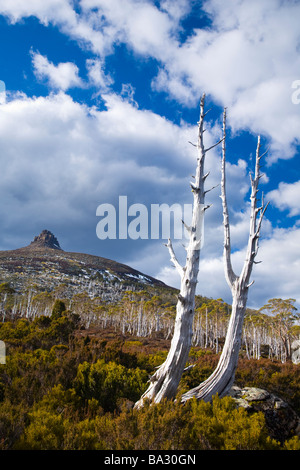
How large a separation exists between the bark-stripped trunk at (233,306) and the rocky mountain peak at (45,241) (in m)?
192

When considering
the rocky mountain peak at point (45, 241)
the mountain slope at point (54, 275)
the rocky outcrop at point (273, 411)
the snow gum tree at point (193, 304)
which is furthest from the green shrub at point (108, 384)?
the rocky mountain peak at point (45, 241)

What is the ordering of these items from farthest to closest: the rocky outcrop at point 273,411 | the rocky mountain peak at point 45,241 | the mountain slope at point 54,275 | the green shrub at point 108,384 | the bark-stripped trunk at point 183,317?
the rocky mountain peak at point 45,241 < the mountain slope at point 54,275 < the green shrub at point 108,384 < the rocky outcrop at point 273,411 < the bark-stripped trunk at point 183,317

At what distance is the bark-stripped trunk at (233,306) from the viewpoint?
556 cm

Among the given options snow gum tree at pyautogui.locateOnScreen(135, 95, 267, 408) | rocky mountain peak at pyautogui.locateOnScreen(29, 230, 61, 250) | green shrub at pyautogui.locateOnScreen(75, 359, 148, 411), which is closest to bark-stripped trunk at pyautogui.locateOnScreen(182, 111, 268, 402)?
snow gum tree at pyautogui.locateOnScreen(135, 95, 267, 408)

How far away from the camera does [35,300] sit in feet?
179

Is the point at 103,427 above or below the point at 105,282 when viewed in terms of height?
below

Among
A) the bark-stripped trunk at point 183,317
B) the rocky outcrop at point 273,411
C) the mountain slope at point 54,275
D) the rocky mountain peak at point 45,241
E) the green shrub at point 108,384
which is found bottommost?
the rocky outcrop at point 273,411

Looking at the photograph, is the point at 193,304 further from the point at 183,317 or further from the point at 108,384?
the point at 108,384

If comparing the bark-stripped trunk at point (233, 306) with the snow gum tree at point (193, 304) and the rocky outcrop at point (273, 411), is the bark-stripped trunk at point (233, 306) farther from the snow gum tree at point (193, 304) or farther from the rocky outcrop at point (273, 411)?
the rocky outcrop at point (273, 411)

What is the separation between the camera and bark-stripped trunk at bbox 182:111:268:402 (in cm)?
556
